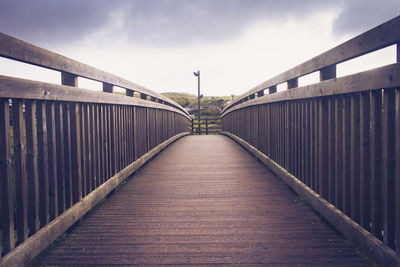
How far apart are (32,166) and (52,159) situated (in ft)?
0.85

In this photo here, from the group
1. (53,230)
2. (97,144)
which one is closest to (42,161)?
(53,230)

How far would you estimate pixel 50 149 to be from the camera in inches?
93.7

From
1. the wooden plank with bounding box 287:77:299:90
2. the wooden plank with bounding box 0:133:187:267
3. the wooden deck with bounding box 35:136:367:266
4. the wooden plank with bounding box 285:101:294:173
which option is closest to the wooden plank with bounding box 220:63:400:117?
the wooden plank with bounding box 287:77:299:90

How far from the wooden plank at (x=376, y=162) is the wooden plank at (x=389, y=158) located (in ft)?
0.33

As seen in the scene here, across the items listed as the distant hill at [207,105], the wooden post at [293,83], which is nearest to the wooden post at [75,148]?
the wooden post at [293,83]

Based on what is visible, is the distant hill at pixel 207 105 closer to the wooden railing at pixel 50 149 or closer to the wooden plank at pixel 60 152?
the wooden railing at pixel 50 149

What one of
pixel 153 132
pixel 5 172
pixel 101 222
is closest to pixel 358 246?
pixel 101 222

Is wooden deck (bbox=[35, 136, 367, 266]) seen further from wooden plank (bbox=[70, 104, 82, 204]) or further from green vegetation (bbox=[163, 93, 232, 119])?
green vegetation (bbox=[163, 93, 232, 119])

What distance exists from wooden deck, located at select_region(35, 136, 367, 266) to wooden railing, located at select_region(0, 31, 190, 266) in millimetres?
224

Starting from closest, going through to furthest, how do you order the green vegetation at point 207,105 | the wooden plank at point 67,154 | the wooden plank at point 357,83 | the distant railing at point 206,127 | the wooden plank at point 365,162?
the wooden plank at point 357,83
the wooden plank at point 365,162
the wooden plank at point 67,154
the distant railing at point 206,127
the green vegetation at point 207,105

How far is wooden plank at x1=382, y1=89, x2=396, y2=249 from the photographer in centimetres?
182

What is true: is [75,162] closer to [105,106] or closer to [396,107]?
[105,106]

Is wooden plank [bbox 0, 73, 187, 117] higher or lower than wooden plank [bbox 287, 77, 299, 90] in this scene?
lower

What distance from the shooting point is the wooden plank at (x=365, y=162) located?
6.85 ft
